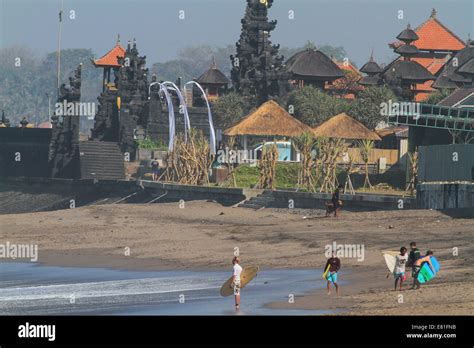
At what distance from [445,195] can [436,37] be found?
66.8m

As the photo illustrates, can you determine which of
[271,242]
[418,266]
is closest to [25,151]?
[271,242]

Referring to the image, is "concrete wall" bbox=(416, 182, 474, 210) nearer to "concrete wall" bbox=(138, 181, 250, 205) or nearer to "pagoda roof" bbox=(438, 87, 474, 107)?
"concrete wall" bbox=(138, 181, 250, 205)

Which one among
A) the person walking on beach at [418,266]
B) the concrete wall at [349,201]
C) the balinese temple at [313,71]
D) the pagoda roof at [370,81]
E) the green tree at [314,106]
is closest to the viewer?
the person walking on beach at [418,266]

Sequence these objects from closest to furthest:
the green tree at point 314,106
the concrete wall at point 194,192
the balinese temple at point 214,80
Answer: the concrete wall at point 194,192 → the green tree at point 314,106 → the balinese temple at point 214,80

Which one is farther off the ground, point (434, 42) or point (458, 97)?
point (434, 42)

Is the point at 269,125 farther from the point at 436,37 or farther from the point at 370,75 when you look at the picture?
the point at 436,37

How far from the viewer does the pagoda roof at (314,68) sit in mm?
95312

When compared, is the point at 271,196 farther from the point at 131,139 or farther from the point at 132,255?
the point at 131,139

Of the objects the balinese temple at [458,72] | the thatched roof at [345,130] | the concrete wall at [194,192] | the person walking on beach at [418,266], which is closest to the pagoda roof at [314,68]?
the balinese temple at [458,72]

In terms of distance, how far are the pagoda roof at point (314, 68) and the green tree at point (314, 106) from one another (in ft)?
25.2

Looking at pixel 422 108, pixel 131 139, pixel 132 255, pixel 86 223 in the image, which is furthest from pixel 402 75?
pixel 132 255

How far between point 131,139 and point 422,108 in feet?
78.7

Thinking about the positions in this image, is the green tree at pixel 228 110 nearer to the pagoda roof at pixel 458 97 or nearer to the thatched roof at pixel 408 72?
the thatched roof at pixel 408 72

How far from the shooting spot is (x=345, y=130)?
7119cm
